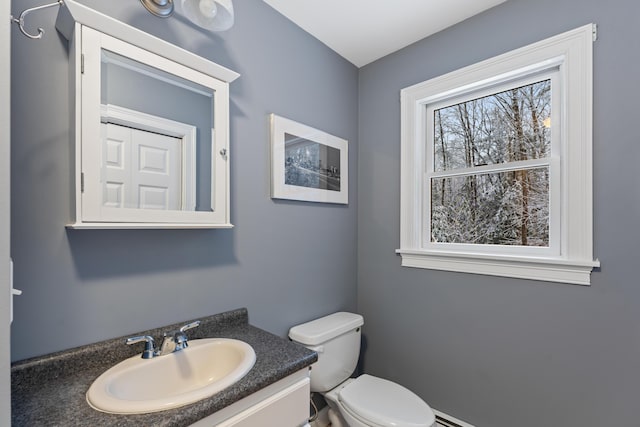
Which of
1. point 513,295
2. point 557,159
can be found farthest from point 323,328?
point 557,159

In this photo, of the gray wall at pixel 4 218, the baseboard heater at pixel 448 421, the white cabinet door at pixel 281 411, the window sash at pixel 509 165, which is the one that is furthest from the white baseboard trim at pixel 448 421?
the gray wall at pixel 4 218

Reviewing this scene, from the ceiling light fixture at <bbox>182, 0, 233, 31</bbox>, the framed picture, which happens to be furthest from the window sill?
the ceiling light fixture at <bbox>182, 0, 233, 31</bbox>

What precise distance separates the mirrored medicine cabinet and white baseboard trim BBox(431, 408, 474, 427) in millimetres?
1635

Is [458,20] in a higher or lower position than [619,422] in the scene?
higher

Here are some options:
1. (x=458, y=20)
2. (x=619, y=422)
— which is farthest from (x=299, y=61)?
(x=619, y=422)

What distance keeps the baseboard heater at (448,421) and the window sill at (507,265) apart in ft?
2.77

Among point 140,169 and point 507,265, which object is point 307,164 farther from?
point 507,265

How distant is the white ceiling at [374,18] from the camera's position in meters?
1.51

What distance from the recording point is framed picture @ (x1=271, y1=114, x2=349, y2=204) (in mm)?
1521

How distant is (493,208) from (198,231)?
155cm

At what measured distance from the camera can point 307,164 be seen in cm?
169

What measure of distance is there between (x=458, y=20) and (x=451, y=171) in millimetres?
846

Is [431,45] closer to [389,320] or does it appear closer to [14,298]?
[389,320]

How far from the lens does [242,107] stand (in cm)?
140
